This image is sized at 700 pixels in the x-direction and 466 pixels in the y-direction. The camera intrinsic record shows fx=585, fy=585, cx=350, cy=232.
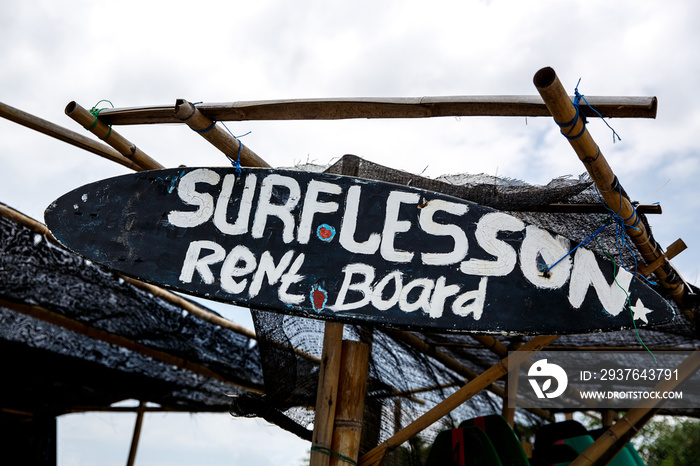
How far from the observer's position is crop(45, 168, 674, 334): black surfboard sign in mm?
1688

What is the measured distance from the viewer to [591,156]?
1.71 metres


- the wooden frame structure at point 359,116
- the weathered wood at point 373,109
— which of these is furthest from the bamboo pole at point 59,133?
the weathered wood at point 373,109

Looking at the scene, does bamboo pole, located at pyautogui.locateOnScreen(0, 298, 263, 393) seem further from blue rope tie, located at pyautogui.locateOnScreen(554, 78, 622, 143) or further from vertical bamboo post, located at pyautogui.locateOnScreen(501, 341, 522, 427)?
blue rope tie, located at pyautogui.locateOnScreen(554, 78, 622, 143)

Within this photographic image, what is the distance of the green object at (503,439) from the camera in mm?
2805

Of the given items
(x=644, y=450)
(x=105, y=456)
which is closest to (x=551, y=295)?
(x=105, y=456)

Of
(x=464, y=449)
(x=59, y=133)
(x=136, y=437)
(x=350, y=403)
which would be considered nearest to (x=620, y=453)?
(x=464, y=449)

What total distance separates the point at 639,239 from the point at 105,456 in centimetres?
610

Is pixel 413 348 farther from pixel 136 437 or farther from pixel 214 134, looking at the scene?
pixel 136 437

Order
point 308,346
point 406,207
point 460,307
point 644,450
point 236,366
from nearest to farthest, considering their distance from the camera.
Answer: point 460,307, point 406,207, point 308,346, point 236,366, point 644,450

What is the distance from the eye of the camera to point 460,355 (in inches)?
173

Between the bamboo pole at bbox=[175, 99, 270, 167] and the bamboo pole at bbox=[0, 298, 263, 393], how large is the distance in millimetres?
2081

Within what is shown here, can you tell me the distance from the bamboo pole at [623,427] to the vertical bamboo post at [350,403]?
A: 1.13 metres

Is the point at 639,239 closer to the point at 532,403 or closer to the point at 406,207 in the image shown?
the point at 406,207

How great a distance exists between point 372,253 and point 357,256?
0.15ft
